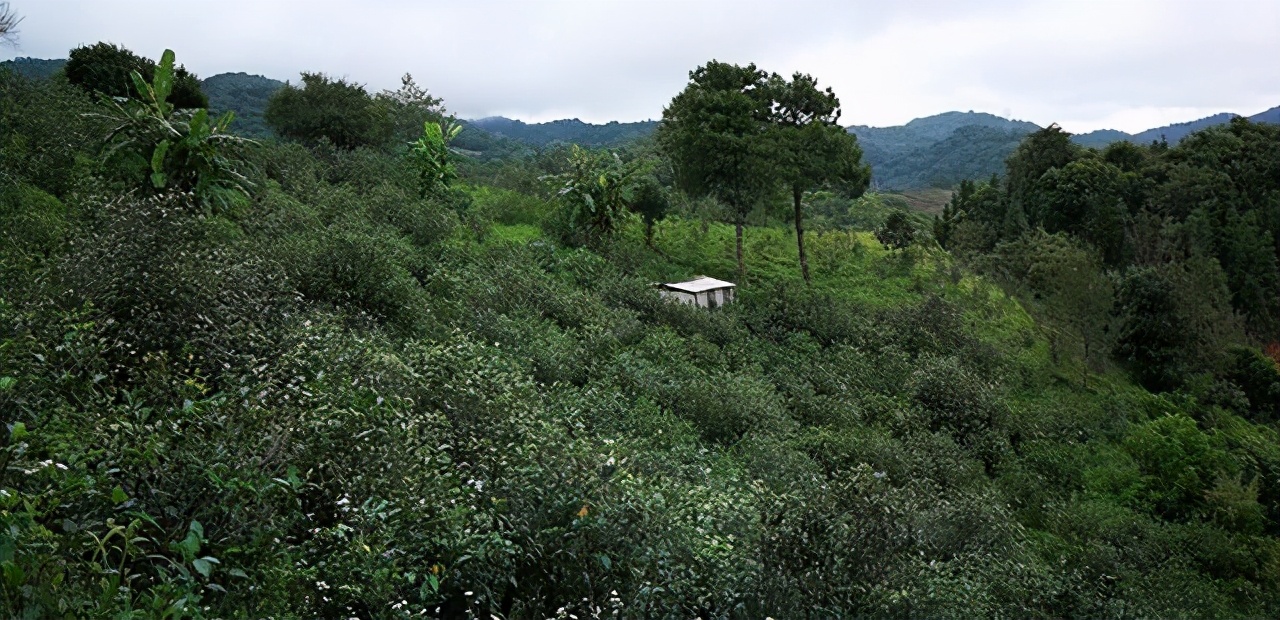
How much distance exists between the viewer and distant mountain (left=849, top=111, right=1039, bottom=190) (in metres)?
82.8

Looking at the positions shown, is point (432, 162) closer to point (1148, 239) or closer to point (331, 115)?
point (331, 115)

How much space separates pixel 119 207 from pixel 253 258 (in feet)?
5.42

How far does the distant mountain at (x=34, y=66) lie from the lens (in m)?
15.8

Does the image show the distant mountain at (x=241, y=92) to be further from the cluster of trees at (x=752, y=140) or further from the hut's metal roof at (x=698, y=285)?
the hut's metal roof at (x=698, y=285)

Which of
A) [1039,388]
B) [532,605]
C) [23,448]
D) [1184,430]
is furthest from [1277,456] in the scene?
[23,448]

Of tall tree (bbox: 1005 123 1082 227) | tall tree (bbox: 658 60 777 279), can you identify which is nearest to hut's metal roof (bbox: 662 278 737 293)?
tall tree (bbox: 658 60 777 279)

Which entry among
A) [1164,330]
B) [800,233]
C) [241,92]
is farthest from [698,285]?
[241,92]

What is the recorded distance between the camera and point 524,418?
6.74 m

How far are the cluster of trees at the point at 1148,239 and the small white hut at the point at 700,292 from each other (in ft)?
30.5

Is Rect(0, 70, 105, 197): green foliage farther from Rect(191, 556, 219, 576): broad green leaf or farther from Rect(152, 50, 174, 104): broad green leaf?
Rect(191, 556, 219, 576): broad green leaf

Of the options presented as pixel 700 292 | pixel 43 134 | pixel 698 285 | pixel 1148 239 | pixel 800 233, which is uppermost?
pixel 43 134

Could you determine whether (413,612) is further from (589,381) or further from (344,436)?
(589,381)

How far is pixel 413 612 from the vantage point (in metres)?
4.16

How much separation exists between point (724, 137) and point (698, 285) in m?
3.73
